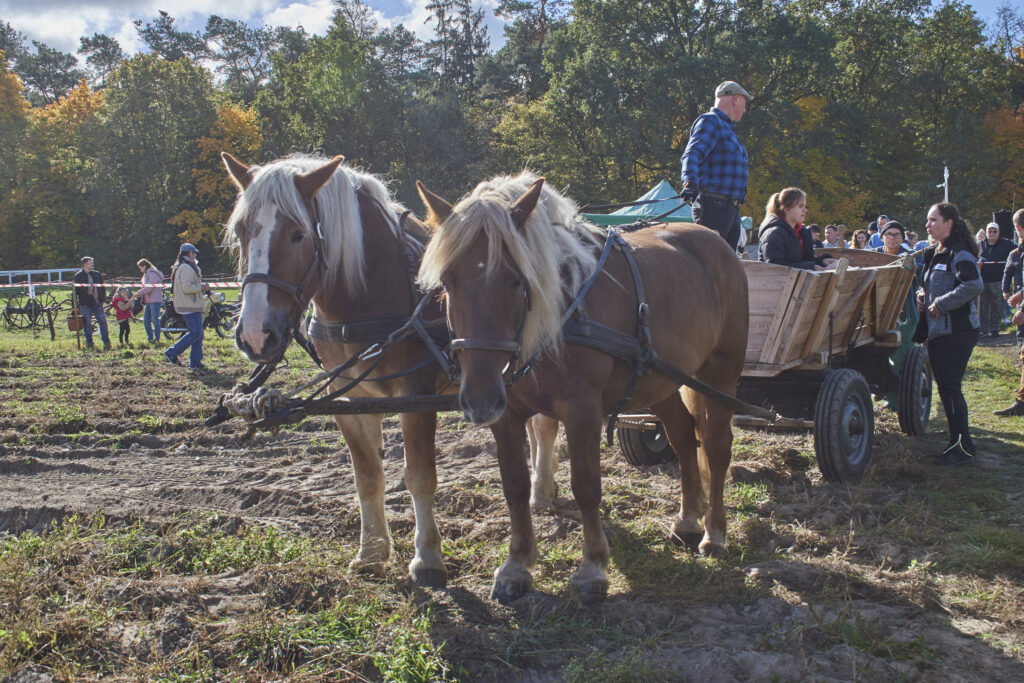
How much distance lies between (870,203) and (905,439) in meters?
27.7

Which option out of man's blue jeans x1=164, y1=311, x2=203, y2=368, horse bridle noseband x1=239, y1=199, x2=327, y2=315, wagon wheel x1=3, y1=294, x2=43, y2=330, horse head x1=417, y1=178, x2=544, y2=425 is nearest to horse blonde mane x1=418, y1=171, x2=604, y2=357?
horse head x1=417, y1=178, x2=544, y2=425

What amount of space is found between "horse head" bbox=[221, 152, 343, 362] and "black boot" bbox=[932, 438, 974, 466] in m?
4.59

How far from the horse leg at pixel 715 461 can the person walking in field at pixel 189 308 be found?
8841 mm

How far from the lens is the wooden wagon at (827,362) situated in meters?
5.10

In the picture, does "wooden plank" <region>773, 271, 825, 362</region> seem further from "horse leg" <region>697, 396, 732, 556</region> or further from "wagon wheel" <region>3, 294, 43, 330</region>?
"wagon wheel" <region>3, 294, 43, 330</region>

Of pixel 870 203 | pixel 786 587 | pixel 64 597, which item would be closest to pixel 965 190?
pixel 870 203

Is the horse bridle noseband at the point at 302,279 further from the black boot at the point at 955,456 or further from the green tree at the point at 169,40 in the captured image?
the green tree at the point at 169,40

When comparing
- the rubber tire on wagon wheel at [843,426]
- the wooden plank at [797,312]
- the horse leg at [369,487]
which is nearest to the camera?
the horse leg at [369,487]

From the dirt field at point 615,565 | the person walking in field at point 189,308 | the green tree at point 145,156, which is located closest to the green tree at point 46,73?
the green tree at point 145,156

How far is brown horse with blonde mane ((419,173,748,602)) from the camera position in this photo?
300 centimetres

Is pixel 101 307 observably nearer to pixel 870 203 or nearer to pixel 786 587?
pixel 786 587

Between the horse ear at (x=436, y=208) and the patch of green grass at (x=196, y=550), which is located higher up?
the horse ear at (x=436, y=208)

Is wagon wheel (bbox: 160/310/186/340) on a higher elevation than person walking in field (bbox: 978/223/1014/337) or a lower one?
lower

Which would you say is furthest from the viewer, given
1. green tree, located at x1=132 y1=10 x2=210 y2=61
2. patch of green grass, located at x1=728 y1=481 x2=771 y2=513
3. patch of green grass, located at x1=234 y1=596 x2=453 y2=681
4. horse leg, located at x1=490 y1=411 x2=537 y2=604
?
green tree, located at x1=132 y1=10 x2=210 y2=61
